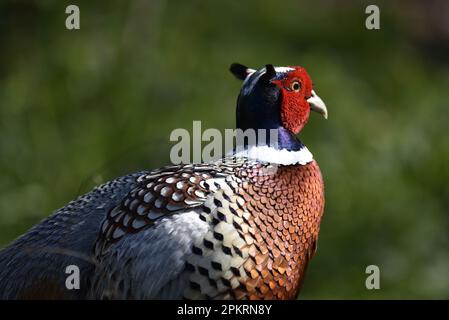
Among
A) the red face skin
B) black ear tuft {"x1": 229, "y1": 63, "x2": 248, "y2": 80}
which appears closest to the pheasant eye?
the red face skin

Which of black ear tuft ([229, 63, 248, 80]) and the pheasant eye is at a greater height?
black ear tuft ([229, 63, 248, 80])

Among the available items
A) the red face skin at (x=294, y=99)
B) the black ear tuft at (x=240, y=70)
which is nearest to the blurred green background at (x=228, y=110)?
the black ear tuft at (x=240, y=70)

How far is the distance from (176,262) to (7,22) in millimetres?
4872

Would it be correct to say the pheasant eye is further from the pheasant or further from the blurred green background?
the blurred green background

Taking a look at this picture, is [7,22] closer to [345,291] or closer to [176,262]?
[345,291]

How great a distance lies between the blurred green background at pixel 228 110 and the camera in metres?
5.85

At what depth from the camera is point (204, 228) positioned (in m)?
2.99

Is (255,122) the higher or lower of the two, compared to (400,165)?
higher

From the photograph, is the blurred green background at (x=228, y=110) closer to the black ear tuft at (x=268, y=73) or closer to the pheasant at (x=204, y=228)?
the pheasant at (x=204, y=228)

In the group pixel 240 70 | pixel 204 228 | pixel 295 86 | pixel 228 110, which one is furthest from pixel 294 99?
pixel 228 110

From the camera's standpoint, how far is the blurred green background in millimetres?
5852

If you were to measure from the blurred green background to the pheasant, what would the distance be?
1423 millimetres
